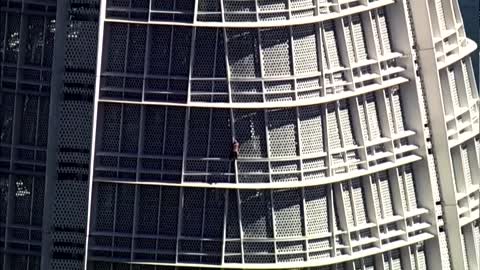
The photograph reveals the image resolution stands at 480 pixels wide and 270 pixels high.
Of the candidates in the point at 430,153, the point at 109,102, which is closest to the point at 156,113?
the point at 109,102

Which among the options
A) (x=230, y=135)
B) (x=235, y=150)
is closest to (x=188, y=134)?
(x=230, y=135)

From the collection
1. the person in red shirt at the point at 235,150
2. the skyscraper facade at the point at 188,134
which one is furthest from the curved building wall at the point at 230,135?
the person in red shirt at the point at 235,150

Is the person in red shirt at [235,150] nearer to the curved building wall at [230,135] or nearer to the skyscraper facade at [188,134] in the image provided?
the skyscraper facade at [188,134]

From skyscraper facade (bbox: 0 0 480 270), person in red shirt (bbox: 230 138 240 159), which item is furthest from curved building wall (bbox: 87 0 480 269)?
person in red shirt (bbox: 230 138 240 159)

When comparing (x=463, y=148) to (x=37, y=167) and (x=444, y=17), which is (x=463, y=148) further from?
(x=37, y=167)

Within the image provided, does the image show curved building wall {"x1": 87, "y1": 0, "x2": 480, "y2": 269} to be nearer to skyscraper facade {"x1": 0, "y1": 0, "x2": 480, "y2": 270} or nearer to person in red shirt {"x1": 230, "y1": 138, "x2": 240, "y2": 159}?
skyscraper facade {"x1": 0, "y1": 0, "x2": 480, "y2": 270}
